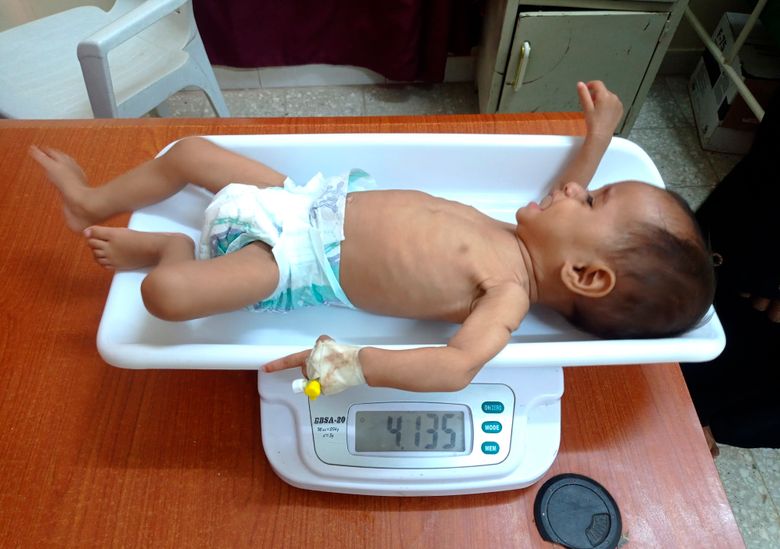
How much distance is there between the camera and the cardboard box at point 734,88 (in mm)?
1598

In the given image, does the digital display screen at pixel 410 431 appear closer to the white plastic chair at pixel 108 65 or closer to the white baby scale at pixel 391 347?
the white baby scale at pixel 391 347

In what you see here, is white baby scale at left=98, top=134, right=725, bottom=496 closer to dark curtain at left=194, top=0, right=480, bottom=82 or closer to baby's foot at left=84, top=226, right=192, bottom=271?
baby's foot at left=84, top=226, right=192, bottom=271

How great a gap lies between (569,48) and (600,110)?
83cm

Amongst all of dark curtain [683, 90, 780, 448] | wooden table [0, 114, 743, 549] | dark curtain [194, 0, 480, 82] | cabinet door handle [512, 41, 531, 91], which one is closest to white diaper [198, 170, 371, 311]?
wooden table [0, 114, 743, 549]

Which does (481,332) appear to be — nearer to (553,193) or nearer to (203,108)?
(553,193)

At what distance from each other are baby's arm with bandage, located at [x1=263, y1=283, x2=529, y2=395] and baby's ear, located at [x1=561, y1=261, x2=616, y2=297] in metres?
0.14

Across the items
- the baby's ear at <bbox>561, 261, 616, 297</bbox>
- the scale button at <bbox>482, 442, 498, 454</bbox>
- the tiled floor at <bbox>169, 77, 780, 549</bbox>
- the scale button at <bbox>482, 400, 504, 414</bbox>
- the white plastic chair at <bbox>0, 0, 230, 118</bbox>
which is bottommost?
the tiled floor at <bbox>169, 77, 780, 549</bbox>

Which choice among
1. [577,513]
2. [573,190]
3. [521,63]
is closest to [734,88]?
[521,63]

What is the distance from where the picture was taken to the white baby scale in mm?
519

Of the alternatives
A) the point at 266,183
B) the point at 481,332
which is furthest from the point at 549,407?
the point at 266,183

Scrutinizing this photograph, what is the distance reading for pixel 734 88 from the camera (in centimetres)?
162

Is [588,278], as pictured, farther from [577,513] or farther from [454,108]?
[454,108]

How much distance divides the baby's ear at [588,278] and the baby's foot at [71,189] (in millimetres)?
582

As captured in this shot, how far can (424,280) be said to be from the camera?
2.18 ft
